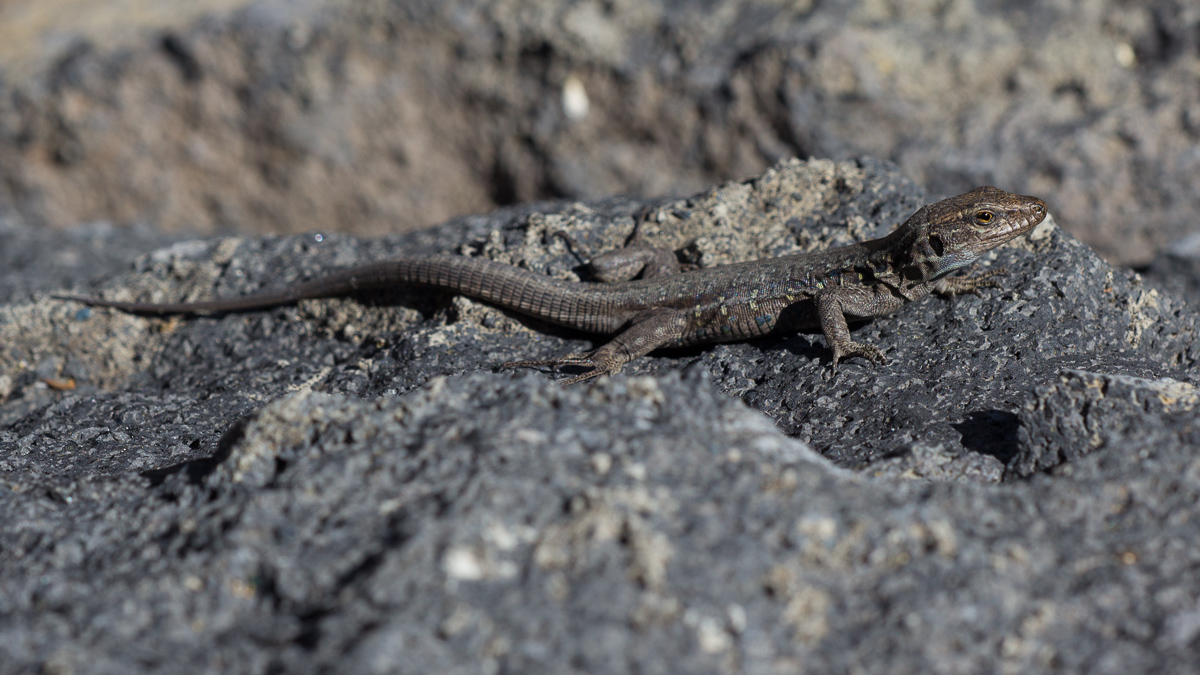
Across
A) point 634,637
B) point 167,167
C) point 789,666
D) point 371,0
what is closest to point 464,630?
point 634,637

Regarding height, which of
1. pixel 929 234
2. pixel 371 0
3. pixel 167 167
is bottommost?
pixel 929 234

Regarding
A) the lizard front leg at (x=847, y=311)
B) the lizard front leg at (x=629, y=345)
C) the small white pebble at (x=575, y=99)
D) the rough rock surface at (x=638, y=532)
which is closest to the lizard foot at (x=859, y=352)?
the lizard front leg at (x=847, y=311)

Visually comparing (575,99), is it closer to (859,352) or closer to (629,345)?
(629,345)

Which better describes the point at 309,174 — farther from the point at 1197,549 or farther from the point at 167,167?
the point at 1197,549

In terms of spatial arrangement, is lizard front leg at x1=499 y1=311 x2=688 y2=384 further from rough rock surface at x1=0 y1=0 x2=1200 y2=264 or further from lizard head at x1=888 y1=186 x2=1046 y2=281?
rough rock surface at x1=0 y1=0 x2=1200 y2=264

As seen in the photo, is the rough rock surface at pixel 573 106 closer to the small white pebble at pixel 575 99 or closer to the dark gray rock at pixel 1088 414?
the small white pebble at pixel 575 99
